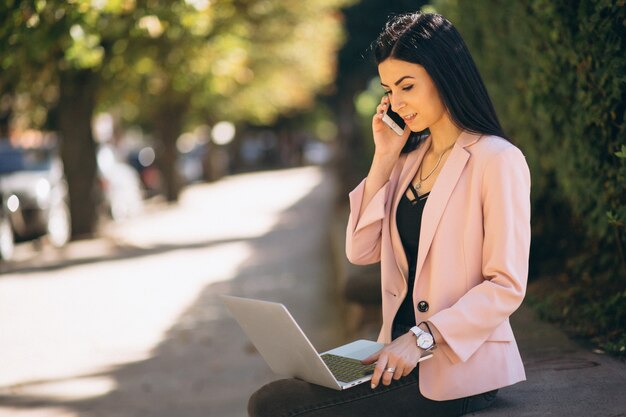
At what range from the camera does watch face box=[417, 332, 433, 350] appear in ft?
9.87

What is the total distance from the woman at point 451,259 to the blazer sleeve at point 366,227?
9.0 inches

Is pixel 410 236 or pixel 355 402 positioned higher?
pixel 410 236

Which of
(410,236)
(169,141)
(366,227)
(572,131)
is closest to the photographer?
(410,236)

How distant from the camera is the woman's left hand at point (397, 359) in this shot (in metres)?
2.99

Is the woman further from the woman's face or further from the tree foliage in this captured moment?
the tree foliage

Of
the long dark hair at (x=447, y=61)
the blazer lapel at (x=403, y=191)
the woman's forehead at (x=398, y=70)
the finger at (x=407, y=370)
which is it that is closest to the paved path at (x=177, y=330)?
the finger at (x=407, y=370)

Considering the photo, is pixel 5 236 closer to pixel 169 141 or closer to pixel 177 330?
pixel 177 330

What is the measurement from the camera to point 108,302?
11258 millimetres

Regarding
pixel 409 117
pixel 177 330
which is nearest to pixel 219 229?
pixel 177 330

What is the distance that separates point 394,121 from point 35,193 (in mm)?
15003

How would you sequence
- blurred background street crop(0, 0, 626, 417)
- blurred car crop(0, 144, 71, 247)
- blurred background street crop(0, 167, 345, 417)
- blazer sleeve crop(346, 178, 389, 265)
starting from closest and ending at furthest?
blazer sleeve crop(346, 178, 389, 265) → blurred background street crop(0, 0, 626, 417) → blurred background street crop(0, 167, 345, 417) → blurred car crop(0, 144, 71, 247)

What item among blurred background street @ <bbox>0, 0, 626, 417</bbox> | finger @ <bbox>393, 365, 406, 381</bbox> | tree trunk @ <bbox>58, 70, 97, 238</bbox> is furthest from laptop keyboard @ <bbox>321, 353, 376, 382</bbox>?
tree trunk @ <bbox>58, 70, 97, 238</bbox>

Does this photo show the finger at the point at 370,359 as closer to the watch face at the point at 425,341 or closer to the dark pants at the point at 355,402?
the dark pants at the point at 355,402

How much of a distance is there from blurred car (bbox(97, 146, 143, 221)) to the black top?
1865cm
